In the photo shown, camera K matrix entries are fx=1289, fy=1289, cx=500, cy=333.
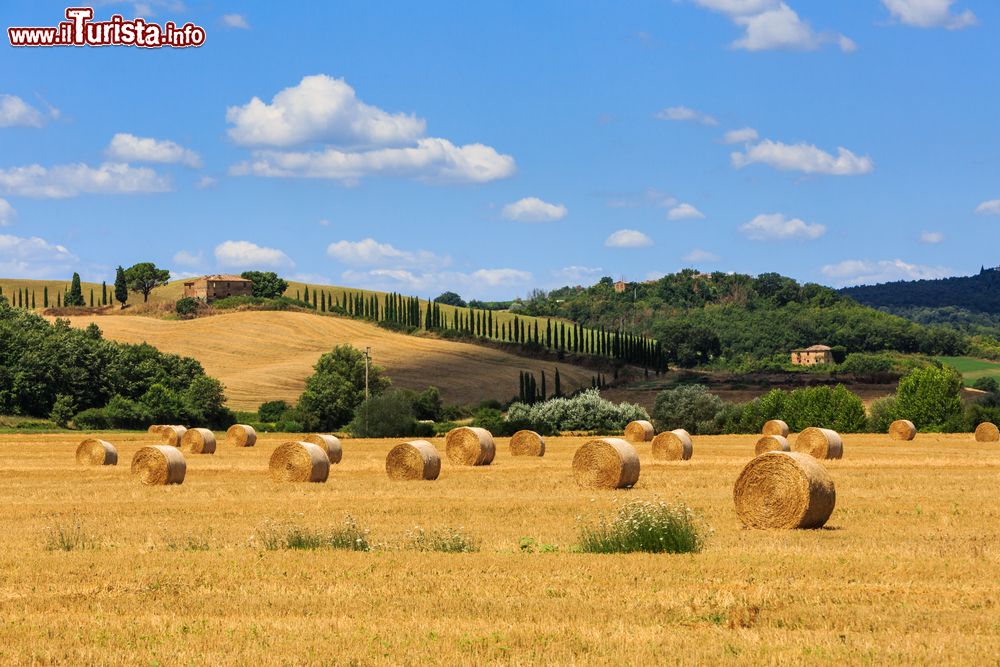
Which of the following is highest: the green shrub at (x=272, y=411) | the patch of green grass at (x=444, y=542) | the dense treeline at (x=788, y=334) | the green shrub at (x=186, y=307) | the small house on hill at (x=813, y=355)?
the green shrub at (x=186, y=307)

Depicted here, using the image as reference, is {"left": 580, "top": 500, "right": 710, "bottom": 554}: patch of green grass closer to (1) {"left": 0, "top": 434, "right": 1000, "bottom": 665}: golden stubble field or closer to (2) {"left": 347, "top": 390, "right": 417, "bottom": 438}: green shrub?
(1) {"left": 0, "top": 434, "right": 1000, "bottom": 665}: golden stubble field

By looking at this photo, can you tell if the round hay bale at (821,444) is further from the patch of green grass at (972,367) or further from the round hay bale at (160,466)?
the patch of green grass at (972,367)

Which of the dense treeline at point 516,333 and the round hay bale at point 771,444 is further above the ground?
the dense treeline at point 516,333

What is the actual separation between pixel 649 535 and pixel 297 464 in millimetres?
19059

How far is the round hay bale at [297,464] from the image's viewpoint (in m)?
35.7

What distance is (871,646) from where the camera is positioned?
11828 mm

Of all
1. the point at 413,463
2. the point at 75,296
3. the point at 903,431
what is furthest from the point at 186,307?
the point at 413,463

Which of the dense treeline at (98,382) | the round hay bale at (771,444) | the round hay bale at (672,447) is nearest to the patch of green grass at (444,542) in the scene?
the round hay bale at (672,447)

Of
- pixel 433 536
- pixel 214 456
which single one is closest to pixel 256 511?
pixel 433 536

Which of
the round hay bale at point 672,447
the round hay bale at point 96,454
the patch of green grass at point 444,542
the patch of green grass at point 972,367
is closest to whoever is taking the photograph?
the patch of green grass at point 444,542

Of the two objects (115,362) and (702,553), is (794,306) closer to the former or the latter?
(115,362)

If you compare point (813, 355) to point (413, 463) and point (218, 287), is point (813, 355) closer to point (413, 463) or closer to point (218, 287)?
point (218, 287)

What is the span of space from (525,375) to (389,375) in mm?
12749

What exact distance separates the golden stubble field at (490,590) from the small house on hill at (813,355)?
129 metres
